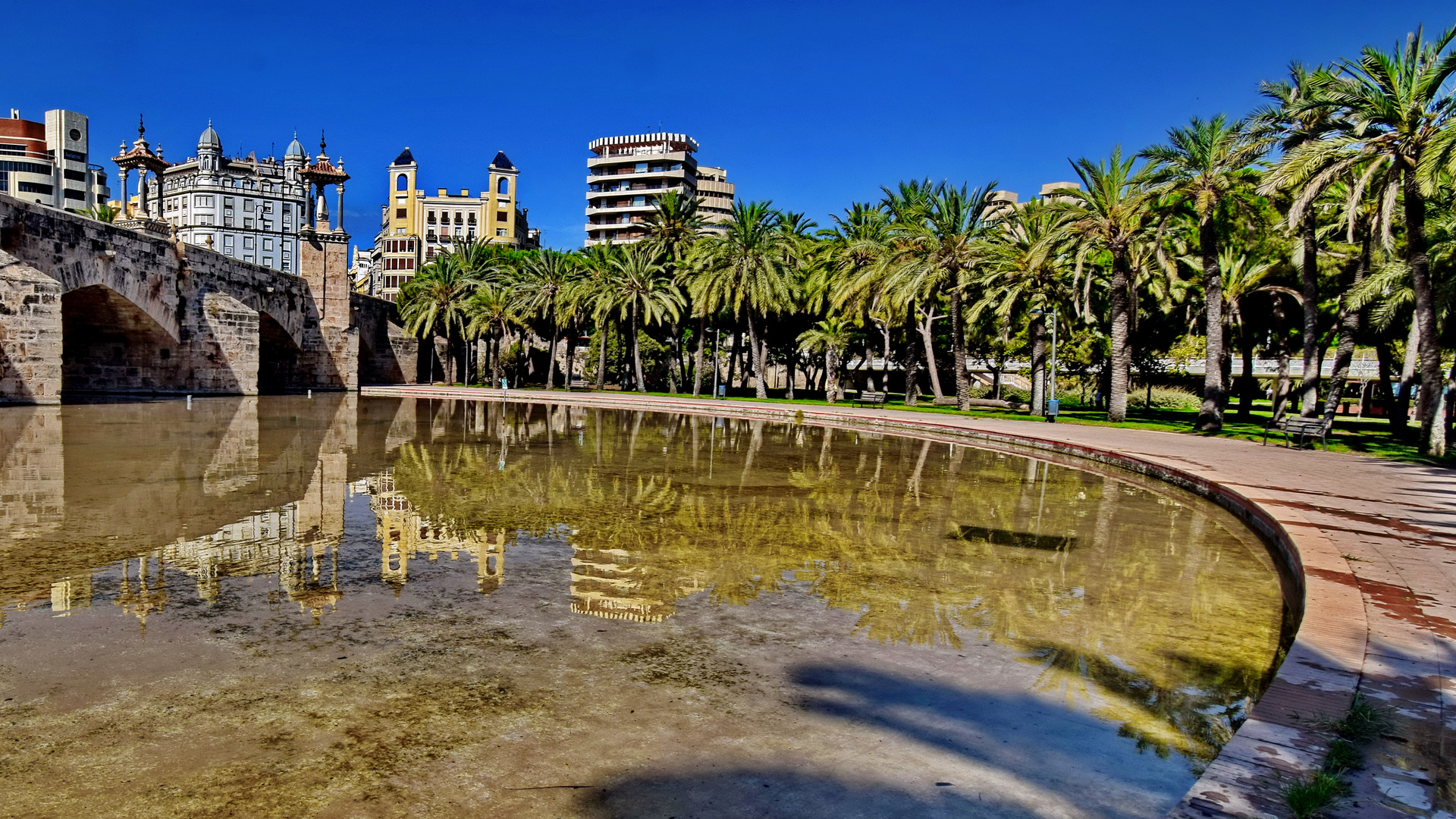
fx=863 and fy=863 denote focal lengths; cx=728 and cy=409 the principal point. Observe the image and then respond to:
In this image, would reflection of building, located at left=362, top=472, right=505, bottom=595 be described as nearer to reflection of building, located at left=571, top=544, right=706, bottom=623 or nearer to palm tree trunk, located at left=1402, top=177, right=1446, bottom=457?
reflection of building, located at left=571, top=544, right=706, bottom=623

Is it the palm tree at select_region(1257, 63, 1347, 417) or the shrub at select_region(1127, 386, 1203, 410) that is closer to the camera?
the palm tree at select_region(1257, 63, 1347, 417)

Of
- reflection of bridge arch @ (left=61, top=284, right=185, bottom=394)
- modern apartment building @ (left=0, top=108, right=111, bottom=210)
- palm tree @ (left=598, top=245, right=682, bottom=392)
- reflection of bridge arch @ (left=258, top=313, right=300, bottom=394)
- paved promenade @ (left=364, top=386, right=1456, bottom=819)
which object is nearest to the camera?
paved promenade @ (left=364, top=386, right=1456, bottom=819)

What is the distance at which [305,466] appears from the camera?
40.1 ft

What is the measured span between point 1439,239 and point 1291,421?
7.62m

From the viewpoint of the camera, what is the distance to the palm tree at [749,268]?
133 ft

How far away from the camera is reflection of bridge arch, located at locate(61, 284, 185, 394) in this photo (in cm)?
2861

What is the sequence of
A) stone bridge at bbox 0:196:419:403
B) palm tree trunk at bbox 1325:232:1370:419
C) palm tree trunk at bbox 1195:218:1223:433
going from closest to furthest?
stone bridge at bbox 0:196:419:403 → palm tree trunk at bbox 1325:232:1370:419 → palm tree trunk at bbox 1195:218:1223:433

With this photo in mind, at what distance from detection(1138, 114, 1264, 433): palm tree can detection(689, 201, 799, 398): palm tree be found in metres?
18.4

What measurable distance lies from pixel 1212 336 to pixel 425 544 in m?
24.4

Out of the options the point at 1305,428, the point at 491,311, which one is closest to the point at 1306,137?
the point at 1305,428

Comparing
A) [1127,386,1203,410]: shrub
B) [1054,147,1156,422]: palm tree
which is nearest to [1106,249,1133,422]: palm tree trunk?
[1054,147,1156,422]: palm tree

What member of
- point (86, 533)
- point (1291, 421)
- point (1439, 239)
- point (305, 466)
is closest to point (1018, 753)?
point (86, 533)

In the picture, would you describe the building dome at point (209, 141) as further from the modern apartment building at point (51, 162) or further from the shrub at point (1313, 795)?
the shrub at point (1313, 795)

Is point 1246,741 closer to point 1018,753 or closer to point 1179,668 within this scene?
point 1018,753
